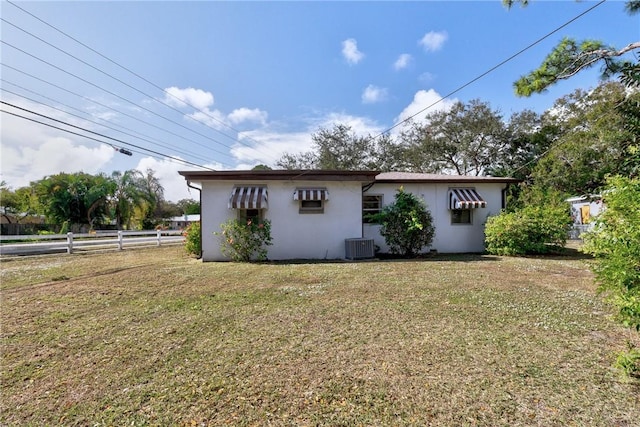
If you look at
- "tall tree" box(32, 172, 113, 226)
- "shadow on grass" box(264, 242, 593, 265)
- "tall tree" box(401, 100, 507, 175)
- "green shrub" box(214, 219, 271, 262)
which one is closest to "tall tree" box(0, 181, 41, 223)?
"tall tree" box(32, 172, 113, 226)

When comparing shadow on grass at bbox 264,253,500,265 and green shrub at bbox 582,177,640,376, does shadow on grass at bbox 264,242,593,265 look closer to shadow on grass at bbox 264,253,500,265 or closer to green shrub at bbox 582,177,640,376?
shadow on grass at bbox 264,253,500,265

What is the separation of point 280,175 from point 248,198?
147 cm

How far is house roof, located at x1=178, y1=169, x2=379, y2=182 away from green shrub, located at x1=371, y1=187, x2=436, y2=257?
4.83ft

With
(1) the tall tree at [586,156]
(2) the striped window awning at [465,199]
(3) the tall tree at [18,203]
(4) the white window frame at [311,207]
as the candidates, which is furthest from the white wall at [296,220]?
(3) the tall tree at [18,203]

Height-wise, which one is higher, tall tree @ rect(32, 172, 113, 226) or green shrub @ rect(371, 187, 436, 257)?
tall tree @ rect(32, 172, 113, 226)

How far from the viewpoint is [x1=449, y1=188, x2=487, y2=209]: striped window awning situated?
12.2 meters

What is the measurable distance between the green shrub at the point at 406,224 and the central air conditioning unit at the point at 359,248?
82cm

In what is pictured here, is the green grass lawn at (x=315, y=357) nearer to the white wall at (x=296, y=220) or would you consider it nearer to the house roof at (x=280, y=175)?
the white wall at (x=296, y=220)

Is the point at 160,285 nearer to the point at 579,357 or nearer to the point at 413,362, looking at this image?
the point at 413,362

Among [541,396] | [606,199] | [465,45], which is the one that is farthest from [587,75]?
[541,396]

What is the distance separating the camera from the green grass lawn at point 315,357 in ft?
7.79

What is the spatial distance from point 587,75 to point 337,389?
11385 millimetres

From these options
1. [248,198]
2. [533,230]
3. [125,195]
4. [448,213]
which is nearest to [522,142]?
[448,213]

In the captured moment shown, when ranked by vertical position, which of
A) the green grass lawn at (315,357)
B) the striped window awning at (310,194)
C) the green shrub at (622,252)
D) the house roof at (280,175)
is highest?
the house roof at (280,175)
